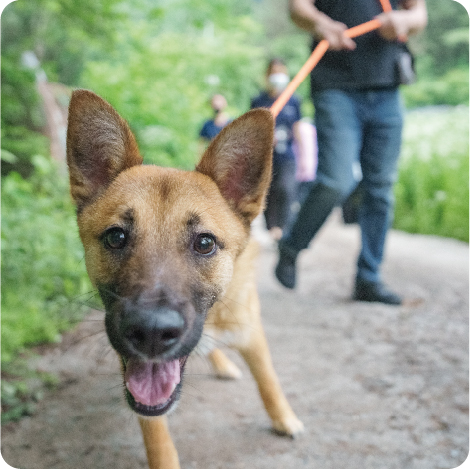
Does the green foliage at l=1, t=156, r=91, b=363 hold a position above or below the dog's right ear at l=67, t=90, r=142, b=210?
below

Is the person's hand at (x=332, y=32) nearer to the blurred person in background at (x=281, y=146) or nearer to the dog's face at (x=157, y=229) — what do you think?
the dog's face at (x=157, y=229)

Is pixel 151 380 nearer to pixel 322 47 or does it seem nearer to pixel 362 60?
pixel 322 47

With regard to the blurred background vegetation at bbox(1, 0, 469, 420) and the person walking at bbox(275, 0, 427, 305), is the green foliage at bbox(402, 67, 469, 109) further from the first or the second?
the person walking at bbox(275, 0, 427, 305)

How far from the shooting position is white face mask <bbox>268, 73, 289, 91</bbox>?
6352mm

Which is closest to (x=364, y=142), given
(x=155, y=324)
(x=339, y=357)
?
(x=339, y=357)

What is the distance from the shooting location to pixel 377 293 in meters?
4.18

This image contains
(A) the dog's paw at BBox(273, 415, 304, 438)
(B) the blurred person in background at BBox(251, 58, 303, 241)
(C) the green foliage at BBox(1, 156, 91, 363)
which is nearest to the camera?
(A) the dog's paw at BBox(273, 415, 304, 438)

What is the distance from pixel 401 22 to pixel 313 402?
9.17 feet

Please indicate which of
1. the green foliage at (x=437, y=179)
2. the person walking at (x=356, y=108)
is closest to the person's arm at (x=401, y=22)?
the person walking at (x=356, y=108)

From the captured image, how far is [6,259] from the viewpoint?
342 cm

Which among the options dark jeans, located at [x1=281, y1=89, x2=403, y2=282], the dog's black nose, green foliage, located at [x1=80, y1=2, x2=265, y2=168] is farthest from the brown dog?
green foliage, located at [x1=80, y1=2, x2=265, y2=168]

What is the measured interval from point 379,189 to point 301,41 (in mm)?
3656

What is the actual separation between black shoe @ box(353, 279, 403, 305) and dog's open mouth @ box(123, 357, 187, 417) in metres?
2.83

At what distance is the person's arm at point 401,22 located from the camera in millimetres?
3145
